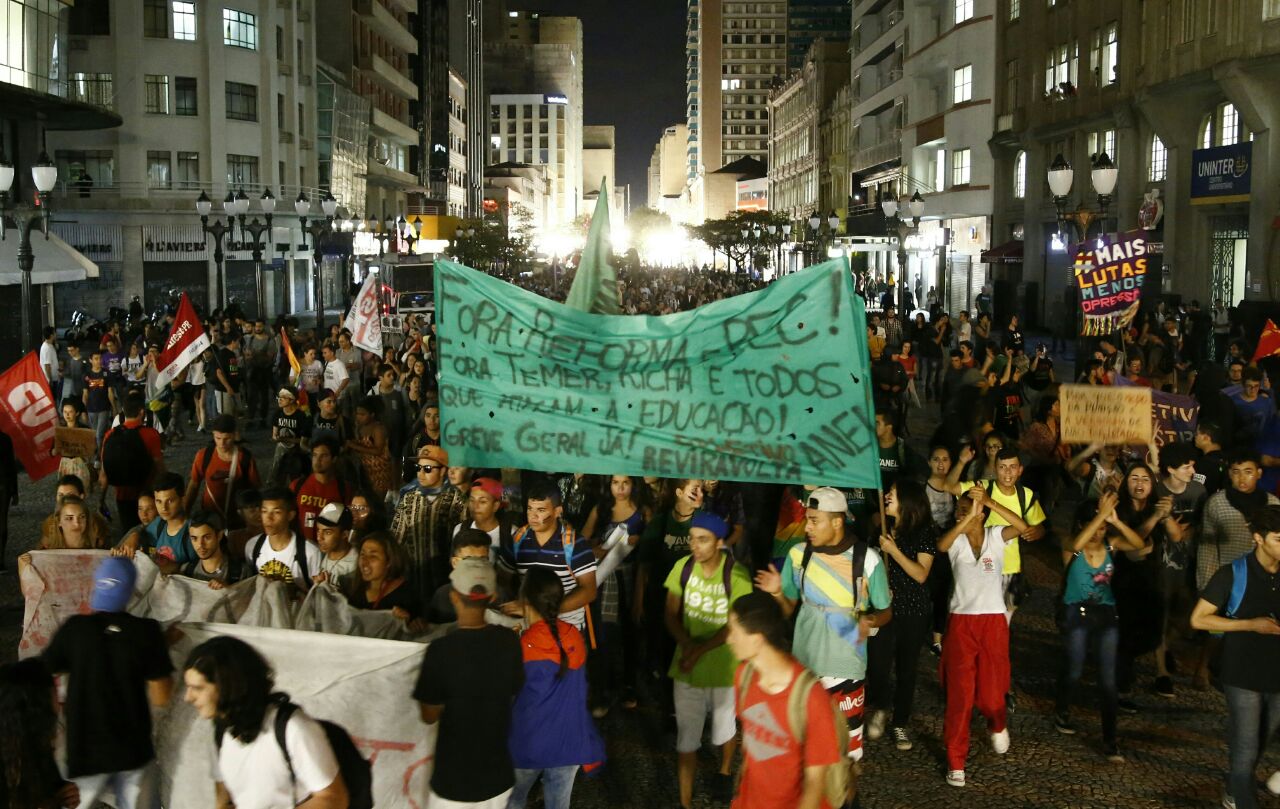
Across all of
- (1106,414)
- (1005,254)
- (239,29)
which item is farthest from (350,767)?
(239,29)

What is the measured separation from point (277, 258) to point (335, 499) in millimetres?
49856

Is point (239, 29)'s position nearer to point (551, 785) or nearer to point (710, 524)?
point (710, 524)

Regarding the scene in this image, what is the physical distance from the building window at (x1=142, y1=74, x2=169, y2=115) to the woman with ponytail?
50.7 meters

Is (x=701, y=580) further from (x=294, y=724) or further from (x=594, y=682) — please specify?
(x=294, y=724)

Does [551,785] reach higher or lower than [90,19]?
lower

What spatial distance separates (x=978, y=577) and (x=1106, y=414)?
2362mm

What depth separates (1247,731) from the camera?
650 cm

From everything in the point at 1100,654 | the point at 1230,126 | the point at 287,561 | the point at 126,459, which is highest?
the point at 1230,126

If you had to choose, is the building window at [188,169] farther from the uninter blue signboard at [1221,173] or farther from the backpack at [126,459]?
the backpack at [126,459]

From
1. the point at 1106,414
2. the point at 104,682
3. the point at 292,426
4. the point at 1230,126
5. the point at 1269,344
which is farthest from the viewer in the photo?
the point at 1230,126

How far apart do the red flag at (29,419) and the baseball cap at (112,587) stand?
720 cm

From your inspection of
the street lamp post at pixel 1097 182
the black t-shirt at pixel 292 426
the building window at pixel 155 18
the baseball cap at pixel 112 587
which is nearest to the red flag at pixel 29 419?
the black t-shirt at pixel 292 426

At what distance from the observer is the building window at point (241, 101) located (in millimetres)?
53344

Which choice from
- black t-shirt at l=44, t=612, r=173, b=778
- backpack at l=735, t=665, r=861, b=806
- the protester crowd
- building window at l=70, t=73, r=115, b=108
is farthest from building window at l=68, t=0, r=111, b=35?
backpack at l=735, t=665, r=861, b=806
